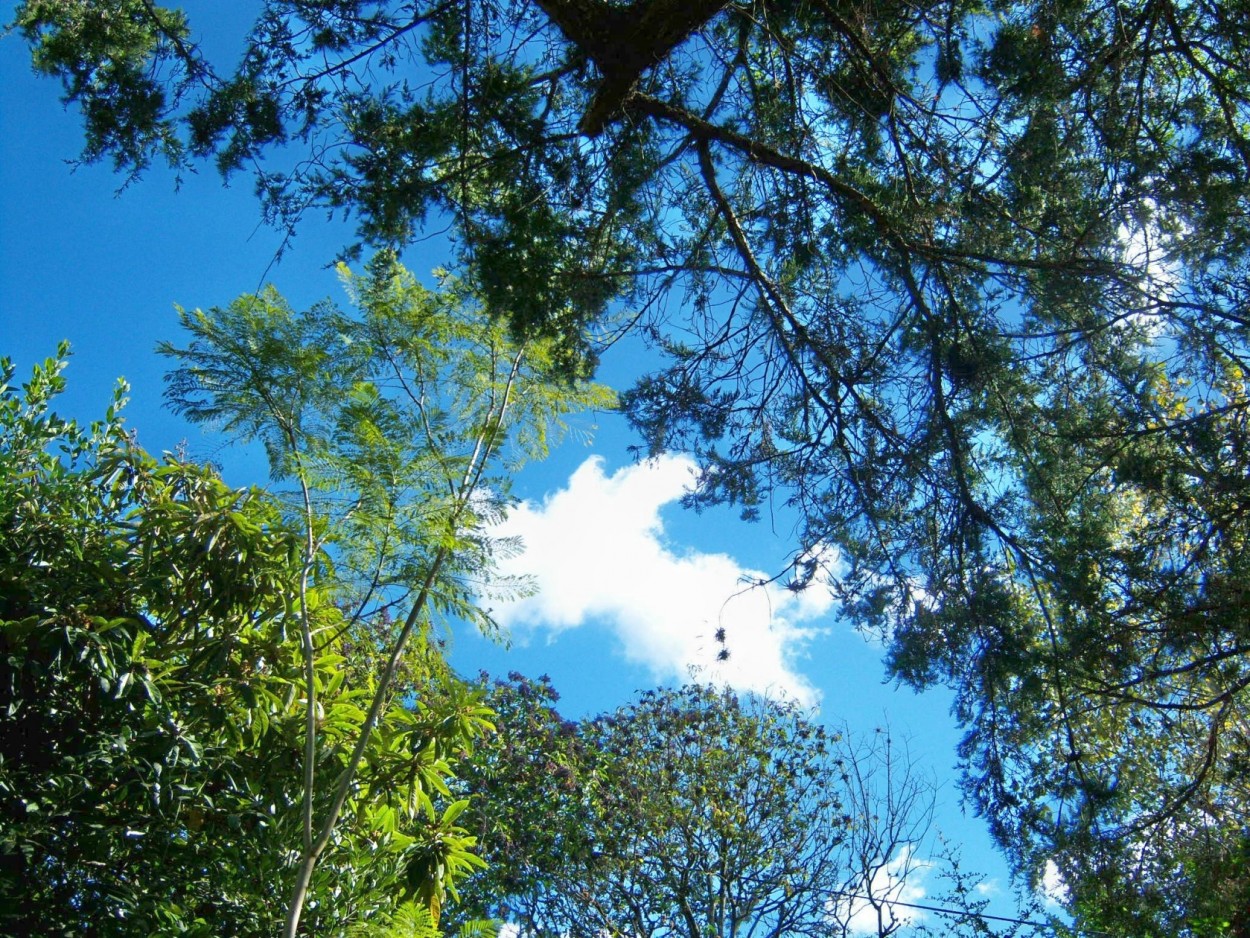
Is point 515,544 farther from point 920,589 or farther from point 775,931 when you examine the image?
point 775,931

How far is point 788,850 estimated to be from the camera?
807cm

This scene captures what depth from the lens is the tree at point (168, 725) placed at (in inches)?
139

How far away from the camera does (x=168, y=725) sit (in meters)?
3.57

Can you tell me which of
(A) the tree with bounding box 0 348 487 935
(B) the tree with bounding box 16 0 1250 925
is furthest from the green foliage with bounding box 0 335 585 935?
(B) the tree with bounding box 16 0 1250 925

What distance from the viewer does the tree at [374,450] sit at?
4156mm

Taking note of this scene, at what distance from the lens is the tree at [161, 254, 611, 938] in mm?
4156

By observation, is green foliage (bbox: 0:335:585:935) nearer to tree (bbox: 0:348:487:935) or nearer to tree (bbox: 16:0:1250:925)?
tree (bbox: 0:348:487:935)

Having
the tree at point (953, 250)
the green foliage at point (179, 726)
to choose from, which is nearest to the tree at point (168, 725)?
the green foliage at point (179, 726)

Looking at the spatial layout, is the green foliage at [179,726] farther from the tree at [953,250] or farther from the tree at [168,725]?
the tree at [953,250]

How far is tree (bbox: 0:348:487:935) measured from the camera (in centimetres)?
353

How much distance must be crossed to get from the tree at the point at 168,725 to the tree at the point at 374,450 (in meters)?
0.08

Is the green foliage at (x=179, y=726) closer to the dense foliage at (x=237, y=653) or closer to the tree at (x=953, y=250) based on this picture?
the dense foliage at (x=237, y=653)

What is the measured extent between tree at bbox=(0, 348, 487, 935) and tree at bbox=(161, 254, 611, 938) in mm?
84

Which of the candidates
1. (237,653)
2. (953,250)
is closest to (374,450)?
(237,653)
